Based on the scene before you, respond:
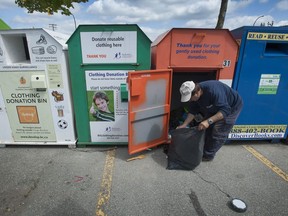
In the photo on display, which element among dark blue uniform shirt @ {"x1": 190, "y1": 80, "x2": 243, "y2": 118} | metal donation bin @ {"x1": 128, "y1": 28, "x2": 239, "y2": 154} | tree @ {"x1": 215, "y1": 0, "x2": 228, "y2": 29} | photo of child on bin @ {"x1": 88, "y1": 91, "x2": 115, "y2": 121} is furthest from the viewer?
tree @ {"x1": 215, "y1": 0, "x2": 228, "y2": 29}

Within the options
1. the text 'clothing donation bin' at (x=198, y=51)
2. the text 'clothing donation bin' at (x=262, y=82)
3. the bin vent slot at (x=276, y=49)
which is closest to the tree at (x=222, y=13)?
the text 'clothing donation bin' at (x=262, y=82)

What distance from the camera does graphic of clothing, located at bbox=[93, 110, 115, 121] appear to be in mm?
3330

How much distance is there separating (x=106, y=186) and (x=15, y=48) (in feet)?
9.94

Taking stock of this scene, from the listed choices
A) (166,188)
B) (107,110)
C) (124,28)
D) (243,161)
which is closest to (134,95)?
(107,110)

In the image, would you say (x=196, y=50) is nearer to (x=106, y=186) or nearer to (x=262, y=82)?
(x=262, y=82)

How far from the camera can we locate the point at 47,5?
23.4 ft

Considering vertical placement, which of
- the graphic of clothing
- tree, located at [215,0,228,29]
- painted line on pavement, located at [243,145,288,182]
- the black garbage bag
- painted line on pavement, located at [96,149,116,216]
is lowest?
painted line on pavement, located at [96,149,116,216]

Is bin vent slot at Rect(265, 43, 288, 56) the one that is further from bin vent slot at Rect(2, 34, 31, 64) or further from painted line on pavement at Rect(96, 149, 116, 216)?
bin vent slot at Rect(2, 34, 31, 64)

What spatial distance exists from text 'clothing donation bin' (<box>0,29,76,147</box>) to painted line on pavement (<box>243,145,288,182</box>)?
3.60 metres

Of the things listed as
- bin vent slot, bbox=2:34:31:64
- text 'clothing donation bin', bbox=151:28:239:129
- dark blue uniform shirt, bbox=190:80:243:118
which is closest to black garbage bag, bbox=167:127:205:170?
dark blue uniform shirt, bbox=190:80:243:118

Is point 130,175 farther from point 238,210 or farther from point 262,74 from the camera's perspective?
point 262,74

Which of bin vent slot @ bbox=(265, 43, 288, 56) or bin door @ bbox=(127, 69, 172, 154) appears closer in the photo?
bin door @ bbox=(127, 69, 172, 154)

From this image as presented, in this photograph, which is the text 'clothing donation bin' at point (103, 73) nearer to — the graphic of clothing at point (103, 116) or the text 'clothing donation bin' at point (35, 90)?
the graphic of clothing at point (103, 116)

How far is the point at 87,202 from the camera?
90.7 inches
